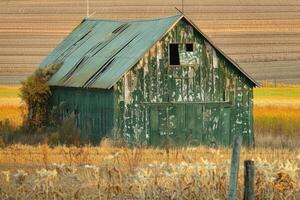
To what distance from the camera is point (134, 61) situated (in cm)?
3192

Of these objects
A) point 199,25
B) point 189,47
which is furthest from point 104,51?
point 199,25

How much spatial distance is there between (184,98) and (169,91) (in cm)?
49

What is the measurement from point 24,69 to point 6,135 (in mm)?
53356

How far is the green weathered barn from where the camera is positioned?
32.0m

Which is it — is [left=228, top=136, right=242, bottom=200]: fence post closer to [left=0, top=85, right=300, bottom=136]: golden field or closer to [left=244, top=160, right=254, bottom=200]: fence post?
[left=244, top=160, right=254, bottom=200]: fence post

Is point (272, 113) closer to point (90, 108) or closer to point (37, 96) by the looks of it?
point (37, 96)

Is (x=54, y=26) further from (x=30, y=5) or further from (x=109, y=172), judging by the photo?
(x=109, y=172)

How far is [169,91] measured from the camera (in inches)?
1277

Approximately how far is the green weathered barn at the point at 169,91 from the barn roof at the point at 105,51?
51mm

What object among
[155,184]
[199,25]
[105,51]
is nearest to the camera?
[155,184]

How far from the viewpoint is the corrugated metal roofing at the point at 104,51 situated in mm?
32344

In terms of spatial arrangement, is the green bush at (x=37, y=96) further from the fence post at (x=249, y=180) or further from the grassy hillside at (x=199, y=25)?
the grassy hillside at (x=199, y=25)

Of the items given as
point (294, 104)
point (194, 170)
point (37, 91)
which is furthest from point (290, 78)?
point (194, 170)

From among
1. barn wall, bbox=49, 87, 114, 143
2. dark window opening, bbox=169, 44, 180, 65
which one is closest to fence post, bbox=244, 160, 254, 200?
barn wall, bbox=49, 87, 114, 143
